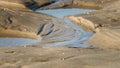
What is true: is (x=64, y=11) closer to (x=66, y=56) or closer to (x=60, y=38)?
(x=60, y=38)

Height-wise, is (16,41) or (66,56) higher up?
(66,56)

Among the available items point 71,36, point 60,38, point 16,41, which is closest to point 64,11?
point 71,36

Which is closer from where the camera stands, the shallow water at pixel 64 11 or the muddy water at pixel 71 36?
the muddy water at pixel 71 36

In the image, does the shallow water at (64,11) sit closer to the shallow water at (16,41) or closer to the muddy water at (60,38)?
the muddy water at (60,38)

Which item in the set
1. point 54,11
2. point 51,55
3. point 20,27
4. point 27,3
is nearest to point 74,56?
point 51,55

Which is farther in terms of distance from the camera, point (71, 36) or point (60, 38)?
point (71, 36)

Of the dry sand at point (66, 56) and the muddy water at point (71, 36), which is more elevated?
the dry sand at point (66, 56)

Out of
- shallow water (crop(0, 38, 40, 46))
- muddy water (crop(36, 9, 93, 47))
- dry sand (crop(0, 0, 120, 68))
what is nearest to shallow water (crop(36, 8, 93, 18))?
muddy water (crop(36, 9, 93, 47))

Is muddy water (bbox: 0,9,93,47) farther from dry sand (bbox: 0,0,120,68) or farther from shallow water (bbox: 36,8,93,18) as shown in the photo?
shallow water (bbox: 36,8,93,18)

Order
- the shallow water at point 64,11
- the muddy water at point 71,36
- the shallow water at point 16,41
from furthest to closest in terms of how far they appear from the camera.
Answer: the shallow water at point 64,11 → the shallow water at point 16,41 → the muddy water at point 71,36

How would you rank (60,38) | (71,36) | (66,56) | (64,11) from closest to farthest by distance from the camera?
(66,56)
(60,38)
(71,36)
(64,11)

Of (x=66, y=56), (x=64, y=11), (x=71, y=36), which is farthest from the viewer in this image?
(x=64, y=11)

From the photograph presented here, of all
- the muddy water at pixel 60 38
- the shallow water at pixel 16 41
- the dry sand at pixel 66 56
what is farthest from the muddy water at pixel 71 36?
the shallow water at pixel 16 41

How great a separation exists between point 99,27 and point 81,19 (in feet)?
4.14
